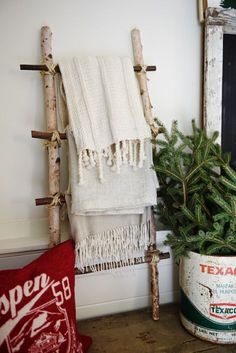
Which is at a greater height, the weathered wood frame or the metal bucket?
the weathered wood frame

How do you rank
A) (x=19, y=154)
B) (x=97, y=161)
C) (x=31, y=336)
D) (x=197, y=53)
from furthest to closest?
(x=197, y=53) < (x=19, y=154) < (x=97, y=161) < (x=31, y=336)

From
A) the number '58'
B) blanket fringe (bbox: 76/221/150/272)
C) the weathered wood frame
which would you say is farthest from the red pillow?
the weathered wood frame

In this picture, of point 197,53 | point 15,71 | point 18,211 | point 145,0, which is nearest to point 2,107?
point 15,71

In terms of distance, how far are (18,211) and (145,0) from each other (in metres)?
1.01

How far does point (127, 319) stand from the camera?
1.22 m

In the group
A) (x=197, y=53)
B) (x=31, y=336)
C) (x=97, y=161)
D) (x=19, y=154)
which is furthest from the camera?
(x=197, y=53)

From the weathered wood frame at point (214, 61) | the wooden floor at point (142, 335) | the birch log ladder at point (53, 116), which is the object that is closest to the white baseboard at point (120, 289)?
the wooden floor at point (142, 335)

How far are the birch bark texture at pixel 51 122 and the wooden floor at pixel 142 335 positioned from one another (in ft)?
1.44

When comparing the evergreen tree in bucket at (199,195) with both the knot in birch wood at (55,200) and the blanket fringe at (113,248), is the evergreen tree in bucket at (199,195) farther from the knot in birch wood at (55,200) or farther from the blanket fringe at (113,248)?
the knot in birch wood at (55,200)

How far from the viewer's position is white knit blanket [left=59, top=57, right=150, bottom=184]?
100 centimetres

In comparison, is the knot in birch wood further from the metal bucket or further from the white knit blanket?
the metal bucket

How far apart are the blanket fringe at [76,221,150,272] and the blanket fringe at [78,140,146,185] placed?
23cm

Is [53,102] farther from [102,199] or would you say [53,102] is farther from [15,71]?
[102,199]

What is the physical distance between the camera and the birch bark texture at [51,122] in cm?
105
